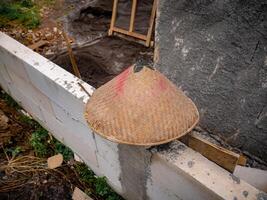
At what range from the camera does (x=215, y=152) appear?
2287 millimetres

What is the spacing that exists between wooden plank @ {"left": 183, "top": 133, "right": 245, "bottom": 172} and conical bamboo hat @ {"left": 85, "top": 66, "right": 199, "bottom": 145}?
0.52 m

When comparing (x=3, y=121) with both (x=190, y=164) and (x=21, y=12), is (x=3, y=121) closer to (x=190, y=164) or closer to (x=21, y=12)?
(x=190, y=164)

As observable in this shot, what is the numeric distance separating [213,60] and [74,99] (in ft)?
4.69

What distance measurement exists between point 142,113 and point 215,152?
0.88 m

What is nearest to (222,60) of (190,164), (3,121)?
(190,164)

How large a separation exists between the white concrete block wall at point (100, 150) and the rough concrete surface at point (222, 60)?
0.74m

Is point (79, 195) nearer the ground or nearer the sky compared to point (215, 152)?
nearer the ground

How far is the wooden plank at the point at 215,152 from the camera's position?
2201mm

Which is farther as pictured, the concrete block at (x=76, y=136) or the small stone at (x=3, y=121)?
the small stone at (x=3, y=121)

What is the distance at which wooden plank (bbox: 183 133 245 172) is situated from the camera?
2.20 m

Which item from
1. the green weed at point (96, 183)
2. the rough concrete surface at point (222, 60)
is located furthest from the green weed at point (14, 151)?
the rough concrete surface at point (222, 60)

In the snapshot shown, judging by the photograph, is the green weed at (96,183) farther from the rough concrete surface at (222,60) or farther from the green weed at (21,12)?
the green weed at (21,12)

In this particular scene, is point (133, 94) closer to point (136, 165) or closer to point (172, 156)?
point (172, 156)

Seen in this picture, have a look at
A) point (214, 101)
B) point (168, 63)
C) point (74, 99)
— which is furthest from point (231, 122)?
point (74, 99)
